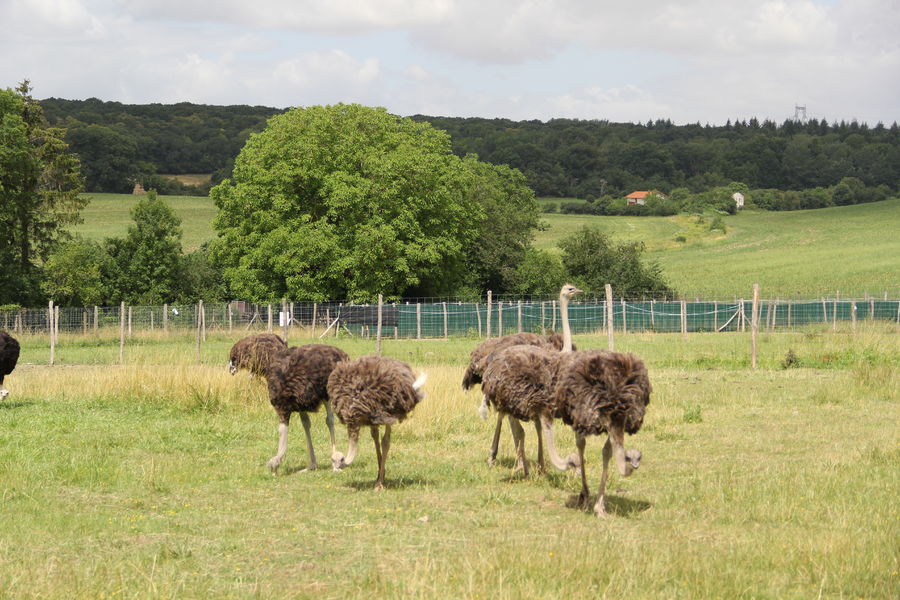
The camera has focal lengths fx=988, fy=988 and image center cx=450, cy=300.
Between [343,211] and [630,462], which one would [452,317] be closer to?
[343,211]

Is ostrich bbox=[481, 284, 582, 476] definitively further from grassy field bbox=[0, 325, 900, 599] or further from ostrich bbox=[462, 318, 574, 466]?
ostrich bbox=[462, 318, 574, 466]

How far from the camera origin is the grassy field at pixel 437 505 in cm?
740

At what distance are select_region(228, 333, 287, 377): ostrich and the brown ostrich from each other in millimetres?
5925

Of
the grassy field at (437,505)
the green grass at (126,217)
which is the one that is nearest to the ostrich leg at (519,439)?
the grassy field at (437,505)

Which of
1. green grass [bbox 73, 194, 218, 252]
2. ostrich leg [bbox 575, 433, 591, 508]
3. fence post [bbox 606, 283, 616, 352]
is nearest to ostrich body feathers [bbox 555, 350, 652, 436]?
ostrich leg [bbox 575, 433, 591, 508]

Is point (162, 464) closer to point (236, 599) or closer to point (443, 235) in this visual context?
→ point (236, 599)

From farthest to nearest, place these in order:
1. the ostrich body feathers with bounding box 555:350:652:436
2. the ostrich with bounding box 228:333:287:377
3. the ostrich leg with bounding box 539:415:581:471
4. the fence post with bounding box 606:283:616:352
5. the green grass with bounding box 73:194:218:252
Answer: the green grass with bounding box 73:194:218:252 < the fence post with bounding box 606:283:616:352 < the ostrich with bounding box 228:333:287:377 < the ostrich leg with bounding box 539:415:581:471 < the ostrich body feathers with bounding box 555:350:652:436

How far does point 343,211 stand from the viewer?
52531 millimetres

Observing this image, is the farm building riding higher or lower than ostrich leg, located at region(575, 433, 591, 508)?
higher

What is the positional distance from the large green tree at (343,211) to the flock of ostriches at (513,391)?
121 ft

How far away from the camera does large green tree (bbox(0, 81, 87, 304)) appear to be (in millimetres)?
52031

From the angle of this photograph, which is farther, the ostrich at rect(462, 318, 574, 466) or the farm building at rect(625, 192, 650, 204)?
the farm building at rect(625, 192, 650, 204)

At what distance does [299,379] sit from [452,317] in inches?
1287

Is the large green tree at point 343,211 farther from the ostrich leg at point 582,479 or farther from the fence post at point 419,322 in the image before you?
the ostrich leg at point 582,479
